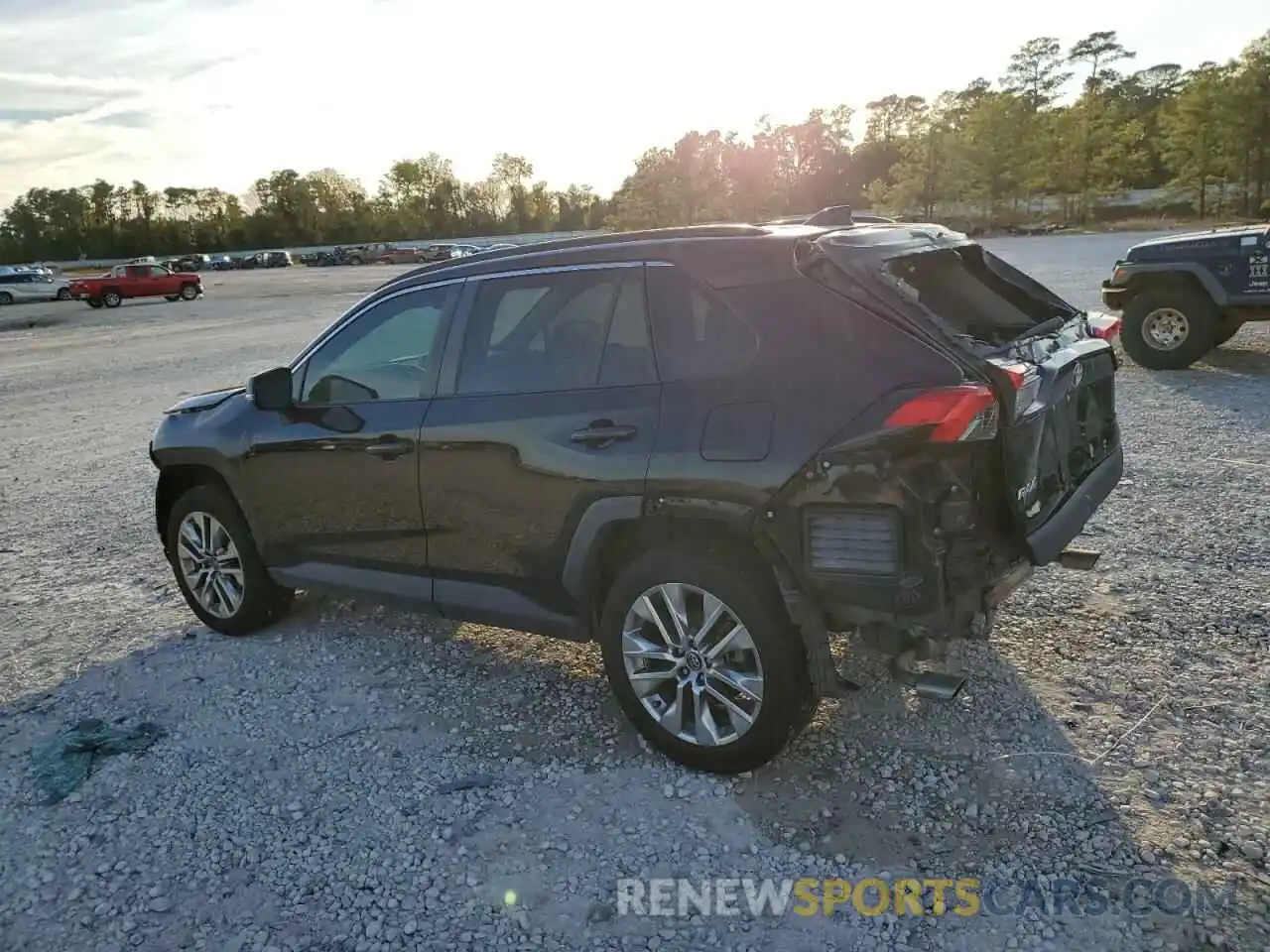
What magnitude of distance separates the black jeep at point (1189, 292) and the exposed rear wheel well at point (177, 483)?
9.39 meters

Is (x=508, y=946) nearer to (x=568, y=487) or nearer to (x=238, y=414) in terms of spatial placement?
(x=568, y=487)

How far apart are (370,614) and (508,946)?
2.69 metres

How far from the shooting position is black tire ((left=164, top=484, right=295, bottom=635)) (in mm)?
4797

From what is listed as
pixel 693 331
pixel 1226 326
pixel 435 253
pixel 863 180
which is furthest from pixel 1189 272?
pixel 863 180

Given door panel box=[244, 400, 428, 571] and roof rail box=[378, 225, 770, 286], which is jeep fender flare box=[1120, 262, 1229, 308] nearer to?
roof rail box=[378, 225, 770, 286]

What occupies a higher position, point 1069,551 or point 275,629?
point 1069,551

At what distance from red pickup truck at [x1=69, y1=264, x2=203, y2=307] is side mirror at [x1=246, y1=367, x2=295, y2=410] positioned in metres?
38.8

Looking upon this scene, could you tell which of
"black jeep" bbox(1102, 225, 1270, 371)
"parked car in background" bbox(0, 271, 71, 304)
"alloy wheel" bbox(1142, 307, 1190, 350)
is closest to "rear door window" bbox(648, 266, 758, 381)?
"black jeep" bbox(1102, 225, 1270, 371)

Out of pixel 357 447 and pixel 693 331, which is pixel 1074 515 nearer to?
pixel 693 331

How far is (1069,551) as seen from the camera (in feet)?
12.3

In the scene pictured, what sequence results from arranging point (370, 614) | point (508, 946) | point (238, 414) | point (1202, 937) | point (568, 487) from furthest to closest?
point (370, 614)
point (238, 414)
point (568, 487)
point (508, 946)
point (1202, 937)

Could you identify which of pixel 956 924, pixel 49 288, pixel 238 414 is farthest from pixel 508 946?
pixel 49 288

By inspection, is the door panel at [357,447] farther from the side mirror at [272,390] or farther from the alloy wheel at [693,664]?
the alloy wheel at [693,664]

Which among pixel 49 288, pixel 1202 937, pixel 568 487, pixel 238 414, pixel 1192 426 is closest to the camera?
pixel 1202 937
